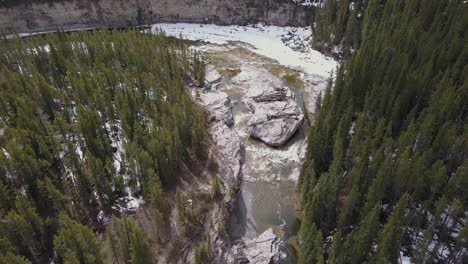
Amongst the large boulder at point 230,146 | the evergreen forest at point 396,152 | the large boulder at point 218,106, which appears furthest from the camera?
the large boulder at point 218,106

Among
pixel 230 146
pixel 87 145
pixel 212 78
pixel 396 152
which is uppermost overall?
pixel 212 78

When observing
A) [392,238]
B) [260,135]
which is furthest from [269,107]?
[392,238]

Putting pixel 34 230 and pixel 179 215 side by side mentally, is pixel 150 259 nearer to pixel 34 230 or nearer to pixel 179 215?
pixel 179 215

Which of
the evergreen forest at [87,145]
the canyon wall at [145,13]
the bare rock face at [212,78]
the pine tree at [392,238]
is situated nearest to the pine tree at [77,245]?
the evergreen forest at [87,145]

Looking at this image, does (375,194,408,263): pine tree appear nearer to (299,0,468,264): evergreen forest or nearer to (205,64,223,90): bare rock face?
(299,0,468,264): evergreen forest

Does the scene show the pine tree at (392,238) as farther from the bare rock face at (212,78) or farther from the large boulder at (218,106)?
the bare rock face at (212,78)

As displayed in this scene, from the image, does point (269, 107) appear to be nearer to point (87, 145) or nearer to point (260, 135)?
point (260, 135)

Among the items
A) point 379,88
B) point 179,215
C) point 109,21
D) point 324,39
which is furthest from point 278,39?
point 179,215
